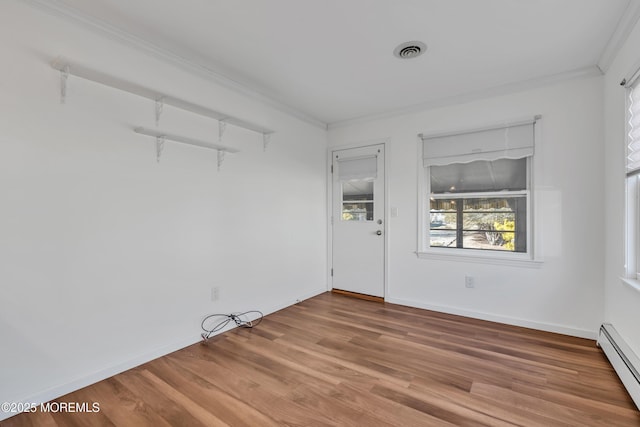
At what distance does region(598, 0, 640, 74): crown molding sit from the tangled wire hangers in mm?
3635

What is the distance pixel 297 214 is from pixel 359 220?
0.86 m

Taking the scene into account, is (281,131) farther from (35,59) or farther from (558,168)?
(558,168)

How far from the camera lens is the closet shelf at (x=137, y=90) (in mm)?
1798

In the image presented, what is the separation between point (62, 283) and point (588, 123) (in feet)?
13.7

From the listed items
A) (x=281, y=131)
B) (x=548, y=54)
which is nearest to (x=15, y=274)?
(x=281, y=131)

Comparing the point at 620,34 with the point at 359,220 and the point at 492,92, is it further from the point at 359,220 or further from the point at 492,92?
the point at 359,220

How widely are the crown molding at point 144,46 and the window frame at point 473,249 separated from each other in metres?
1.93

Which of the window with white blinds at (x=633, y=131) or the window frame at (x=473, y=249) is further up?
the window with white blinds at (x=633, y=131)

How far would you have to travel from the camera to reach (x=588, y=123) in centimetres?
259

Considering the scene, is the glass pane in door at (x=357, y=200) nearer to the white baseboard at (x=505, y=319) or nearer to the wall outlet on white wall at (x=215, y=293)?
the white baseboard at (x=505, y=319)

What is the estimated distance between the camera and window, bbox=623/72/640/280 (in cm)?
195

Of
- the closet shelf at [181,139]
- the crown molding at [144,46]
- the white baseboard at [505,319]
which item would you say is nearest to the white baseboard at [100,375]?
the closet shelf at [181,139]

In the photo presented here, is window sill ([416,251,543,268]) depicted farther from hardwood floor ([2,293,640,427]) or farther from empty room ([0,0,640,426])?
hardwood floor ([2,293,640,427])

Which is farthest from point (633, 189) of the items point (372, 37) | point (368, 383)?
point (368, 383)
